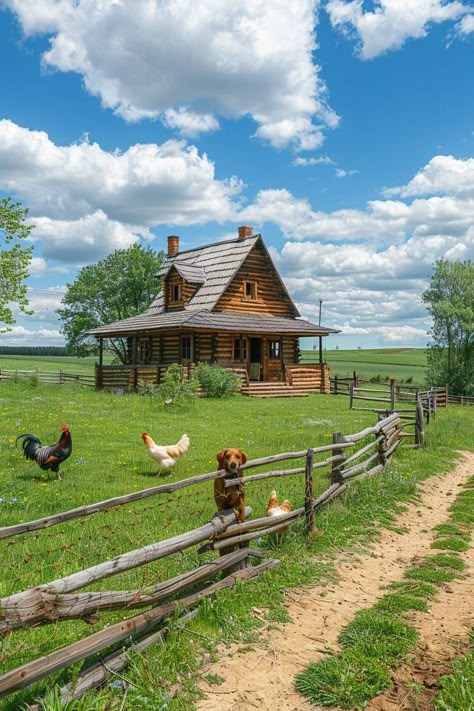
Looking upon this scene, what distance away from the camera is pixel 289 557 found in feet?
24.1

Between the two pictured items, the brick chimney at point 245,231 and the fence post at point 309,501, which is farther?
the brick chimney at point 245,231

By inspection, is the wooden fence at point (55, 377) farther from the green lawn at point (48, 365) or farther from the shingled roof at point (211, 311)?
the green lawn at point (48, 365)

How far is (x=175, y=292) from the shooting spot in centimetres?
3700

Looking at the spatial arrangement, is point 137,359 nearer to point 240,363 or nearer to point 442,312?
point 240,363

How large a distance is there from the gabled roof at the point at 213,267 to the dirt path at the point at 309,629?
84.5 ft

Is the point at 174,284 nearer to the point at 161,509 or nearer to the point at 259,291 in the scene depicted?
the point at 259,291

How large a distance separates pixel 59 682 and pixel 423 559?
5322mm

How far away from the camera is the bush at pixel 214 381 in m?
28.0

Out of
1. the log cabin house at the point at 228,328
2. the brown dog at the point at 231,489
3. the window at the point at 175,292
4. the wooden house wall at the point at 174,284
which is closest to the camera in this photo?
the brown dog at the point at 231,489

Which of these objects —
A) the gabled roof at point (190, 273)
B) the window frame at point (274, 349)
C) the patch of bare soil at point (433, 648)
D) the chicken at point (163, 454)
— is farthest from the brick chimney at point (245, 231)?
the patch of bare soil at point (433, 648)

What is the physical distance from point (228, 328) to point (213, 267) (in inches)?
315

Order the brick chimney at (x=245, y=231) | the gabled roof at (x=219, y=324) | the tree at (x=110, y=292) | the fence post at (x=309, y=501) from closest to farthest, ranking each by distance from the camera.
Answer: the fence post at (x=309, y=501) < the gabled roof at (x=219, y=324) < the brick chimney at (x=245, y=231) < the tree at (x=110, y=292)

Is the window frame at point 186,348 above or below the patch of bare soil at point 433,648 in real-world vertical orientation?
above

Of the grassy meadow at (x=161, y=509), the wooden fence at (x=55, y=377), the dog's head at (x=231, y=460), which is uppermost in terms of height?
the dog's head at (x=231, y=460)
